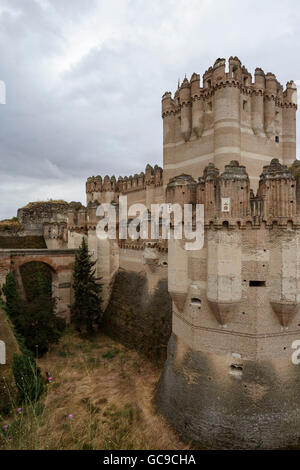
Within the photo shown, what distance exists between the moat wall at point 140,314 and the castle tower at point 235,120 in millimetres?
9666

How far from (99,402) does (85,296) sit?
9.30 metres

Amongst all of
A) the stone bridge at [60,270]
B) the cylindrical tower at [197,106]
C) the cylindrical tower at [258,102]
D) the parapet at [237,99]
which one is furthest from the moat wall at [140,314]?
the cylindrical tower at [258,102]

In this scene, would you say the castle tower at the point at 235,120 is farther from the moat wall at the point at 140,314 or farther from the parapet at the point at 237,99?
the moat wall at the point at 140,314

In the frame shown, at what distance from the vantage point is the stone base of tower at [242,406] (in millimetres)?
9812

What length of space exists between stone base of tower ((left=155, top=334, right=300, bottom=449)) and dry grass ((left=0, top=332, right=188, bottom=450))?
1.49 m

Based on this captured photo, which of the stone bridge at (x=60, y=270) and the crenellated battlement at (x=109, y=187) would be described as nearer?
the stone bridge at (x=60, y=270)

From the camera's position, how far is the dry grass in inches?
399

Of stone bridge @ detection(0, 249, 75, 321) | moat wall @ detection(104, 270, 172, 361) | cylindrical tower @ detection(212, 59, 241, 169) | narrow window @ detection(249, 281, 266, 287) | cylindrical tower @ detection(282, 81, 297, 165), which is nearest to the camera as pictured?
narrow window @ detection(249, 281, 266, 287)

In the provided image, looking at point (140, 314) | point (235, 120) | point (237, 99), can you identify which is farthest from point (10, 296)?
point (237, 99)

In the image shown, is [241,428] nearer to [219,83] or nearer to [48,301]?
[48,301]

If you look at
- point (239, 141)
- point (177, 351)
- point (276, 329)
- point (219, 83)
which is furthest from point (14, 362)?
point (219, 83)

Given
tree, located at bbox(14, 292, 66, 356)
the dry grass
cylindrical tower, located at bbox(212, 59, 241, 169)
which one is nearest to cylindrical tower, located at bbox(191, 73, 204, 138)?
cylindrical tower, located at bbox(212, 59, 241, 169)

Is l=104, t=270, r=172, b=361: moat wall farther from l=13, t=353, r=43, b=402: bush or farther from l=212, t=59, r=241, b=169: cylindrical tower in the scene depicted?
l=212, t=59, r=241, b=169: cylindrical tower

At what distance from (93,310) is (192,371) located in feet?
42.3
